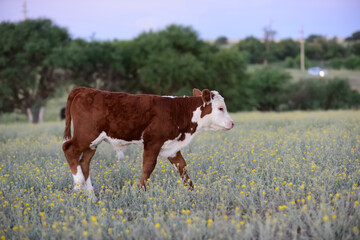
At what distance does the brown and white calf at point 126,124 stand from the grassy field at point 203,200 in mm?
500

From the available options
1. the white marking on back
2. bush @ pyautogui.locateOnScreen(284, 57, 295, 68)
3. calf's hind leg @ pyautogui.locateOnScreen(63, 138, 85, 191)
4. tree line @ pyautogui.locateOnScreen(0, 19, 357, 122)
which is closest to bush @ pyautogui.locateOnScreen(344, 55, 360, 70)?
bush @ pyautogui.locateOnScreen(284, 57, 295, 68)

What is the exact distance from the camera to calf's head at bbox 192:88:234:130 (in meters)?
5.79

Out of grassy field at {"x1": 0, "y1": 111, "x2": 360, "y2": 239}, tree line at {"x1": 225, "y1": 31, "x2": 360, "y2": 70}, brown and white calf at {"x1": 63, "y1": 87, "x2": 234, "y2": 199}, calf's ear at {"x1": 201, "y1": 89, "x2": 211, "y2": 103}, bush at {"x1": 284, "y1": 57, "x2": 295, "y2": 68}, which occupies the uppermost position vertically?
tree line at {"x1": 225, "y1": 31, "x2": 360, "y2": 70}

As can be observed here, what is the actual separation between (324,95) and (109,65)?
23400mm

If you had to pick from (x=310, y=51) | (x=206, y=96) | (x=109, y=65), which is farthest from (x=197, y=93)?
(x=310, y=51)

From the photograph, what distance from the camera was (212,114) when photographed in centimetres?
586

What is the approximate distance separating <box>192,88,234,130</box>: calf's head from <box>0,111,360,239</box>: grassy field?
0.81 m

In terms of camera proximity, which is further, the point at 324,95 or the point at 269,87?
the point at 269,87

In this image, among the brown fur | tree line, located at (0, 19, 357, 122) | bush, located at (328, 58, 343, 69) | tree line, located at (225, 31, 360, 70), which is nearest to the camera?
the brown fur

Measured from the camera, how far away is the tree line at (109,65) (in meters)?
26.3

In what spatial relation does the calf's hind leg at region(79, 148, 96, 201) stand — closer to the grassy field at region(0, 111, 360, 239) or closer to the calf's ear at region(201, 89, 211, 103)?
the grassy field at region(0, 111, 360, 239)

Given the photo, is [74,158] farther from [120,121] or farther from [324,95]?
[324,95]

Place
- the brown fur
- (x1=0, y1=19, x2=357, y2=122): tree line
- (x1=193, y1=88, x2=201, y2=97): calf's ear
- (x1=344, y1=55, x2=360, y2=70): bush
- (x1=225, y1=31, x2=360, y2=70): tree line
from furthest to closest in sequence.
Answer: (x1=225, y1=31, x2=360, y2=70): tree line
(x1=344, y1=55, x2=360, y2=70): bush
(x1=0, y1=19, x2=357, y2=122): tree line
(x1=193, y1=88, x2=201, y2=97): calf's ear
the brown fur

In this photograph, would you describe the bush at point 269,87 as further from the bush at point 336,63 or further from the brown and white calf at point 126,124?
the brown and white calf at point 126,124
